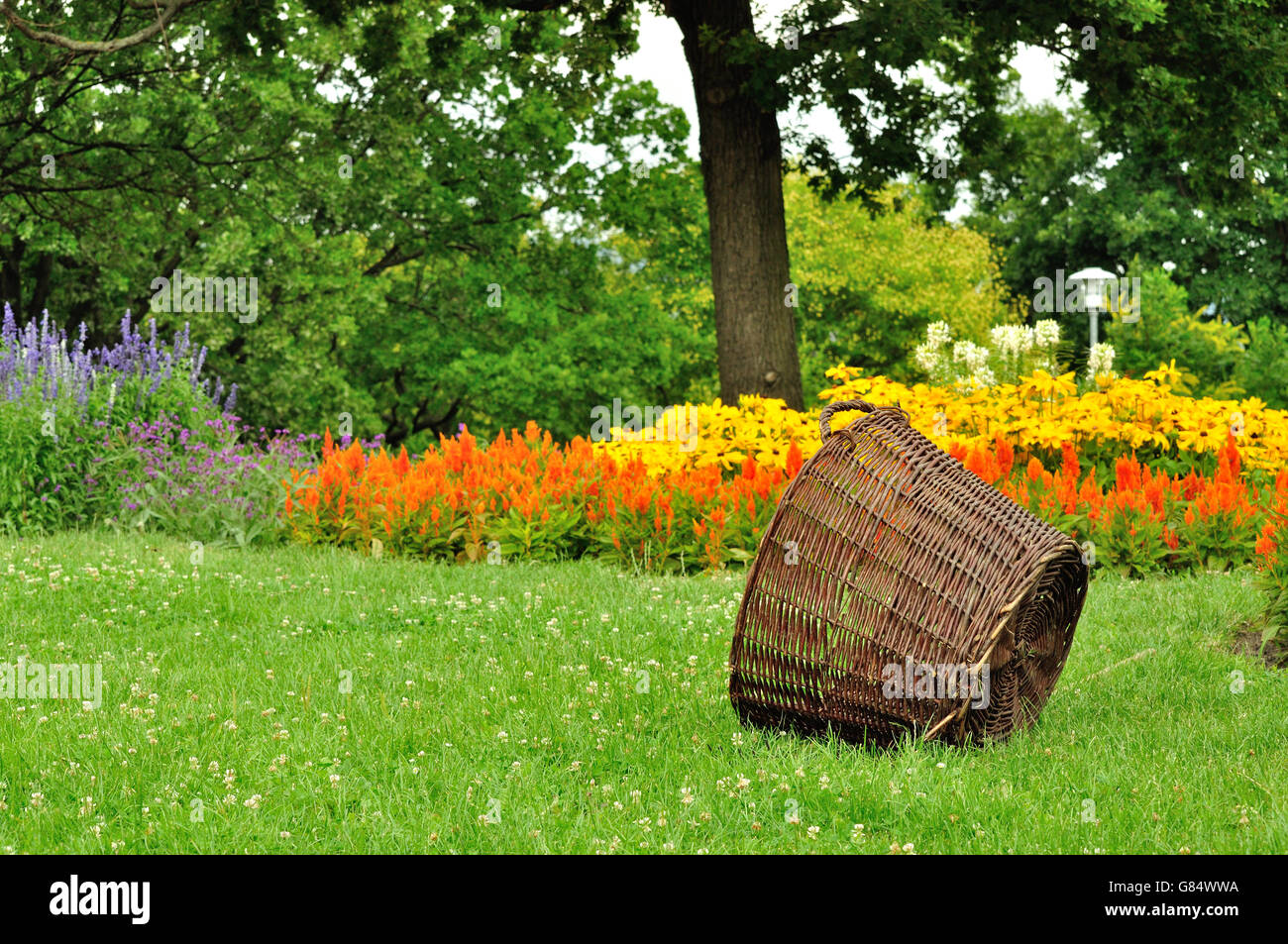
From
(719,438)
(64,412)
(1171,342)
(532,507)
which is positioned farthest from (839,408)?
(1171,342)

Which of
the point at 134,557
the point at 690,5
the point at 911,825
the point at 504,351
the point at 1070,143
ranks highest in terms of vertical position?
the point at 1070,143

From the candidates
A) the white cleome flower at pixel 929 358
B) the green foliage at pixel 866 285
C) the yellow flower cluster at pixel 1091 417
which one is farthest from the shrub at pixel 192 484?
the green foliage at pixel 866 285

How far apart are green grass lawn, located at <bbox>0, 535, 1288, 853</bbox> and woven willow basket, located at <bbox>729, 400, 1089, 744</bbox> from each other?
16cm

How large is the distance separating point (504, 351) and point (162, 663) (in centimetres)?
1489

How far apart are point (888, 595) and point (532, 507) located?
4427 millimetres

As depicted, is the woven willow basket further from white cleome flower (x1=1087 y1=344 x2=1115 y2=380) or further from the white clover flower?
the white clover flower

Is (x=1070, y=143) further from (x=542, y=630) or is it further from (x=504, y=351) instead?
(x=542, y=630)

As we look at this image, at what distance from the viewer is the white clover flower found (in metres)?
11.1

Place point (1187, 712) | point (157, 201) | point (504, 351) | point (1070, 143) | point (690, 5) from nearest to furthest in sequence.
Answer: point (1187, 712) → point (690, 5) → point (157, 201) → point (504, 351) → point (1070, 143)

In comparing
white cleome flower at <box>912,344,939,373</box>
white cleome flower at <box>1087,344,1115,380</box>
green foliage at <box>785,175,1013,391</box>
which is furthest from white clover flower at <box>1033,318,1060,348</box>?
green foliage at <box>785,175,1013,391</box>

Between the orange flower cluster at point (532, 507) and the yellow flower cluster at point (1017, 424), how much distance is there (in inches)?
11.1

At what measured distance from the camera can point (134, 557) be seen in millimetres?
7797

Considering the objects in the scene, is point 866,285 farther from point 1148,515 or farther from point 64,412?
point 64,412

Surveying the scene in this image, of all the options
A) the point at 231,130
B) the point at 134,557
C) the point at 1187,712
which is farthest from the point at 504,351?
the point at 1187,712
